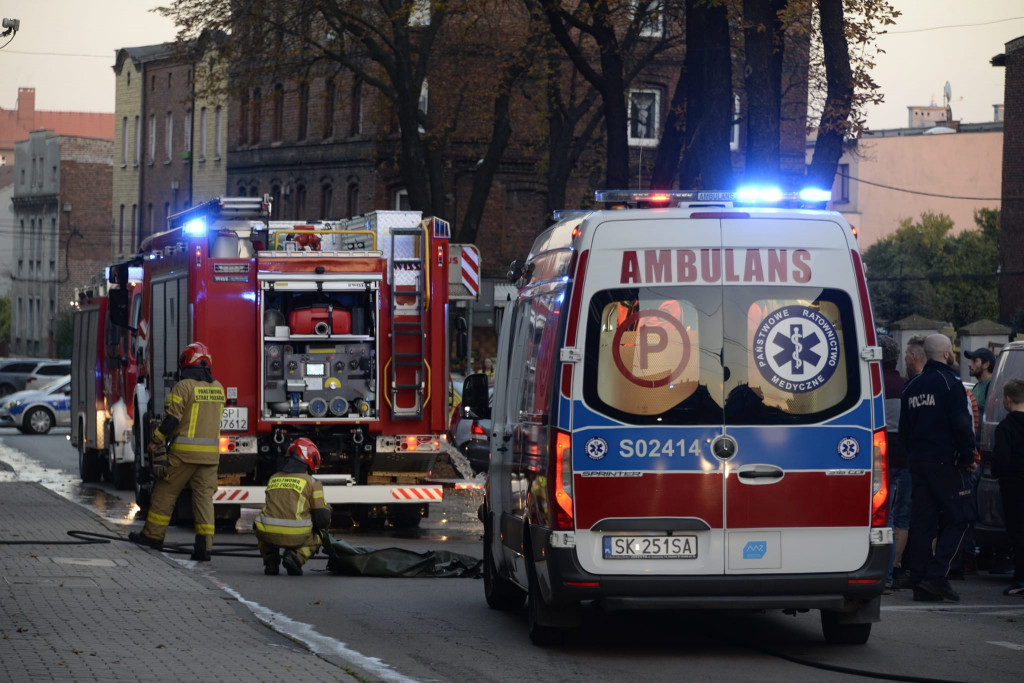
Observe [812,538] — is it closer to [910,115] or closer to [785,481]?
[785,481]

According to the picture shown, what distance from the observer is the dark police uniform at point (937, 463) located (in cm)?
1158

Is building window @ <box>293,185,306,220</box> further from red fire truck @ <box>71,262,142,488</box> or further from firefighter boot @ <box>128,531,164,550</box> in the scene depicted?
firefighter boot @ <box>128,531,164,550</box>

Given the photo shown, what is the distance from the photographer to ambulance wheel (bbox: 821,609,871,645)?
30.6 feet

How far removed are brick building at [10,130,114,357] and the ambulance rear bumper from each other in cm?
7728

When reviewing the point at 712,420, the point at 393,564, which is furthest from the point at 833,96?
the point at 712,420

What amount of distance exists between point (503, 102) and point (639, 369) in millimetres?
19630

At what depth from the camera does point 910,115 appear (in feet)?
349

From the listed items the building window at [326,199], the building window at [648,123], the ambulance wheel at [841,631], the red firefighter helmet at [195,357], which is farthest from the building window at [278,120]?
the ambulance wheel at [841,631]

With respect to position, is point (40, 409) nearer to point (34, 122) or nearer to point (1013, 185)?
point (1013, 185)

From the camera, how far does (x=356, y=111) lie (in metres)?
53.7

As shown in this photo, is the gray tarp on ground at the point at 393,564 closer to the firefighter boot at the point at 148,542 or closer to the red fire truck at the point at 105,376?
the firefighter boot at the point at 148,542

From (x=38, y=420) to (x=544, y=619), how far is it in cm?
3368

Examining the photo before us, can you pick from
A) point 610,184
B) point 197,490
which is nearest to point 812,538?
point 197,490

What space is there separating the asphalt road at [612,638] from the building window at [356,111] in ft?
134
